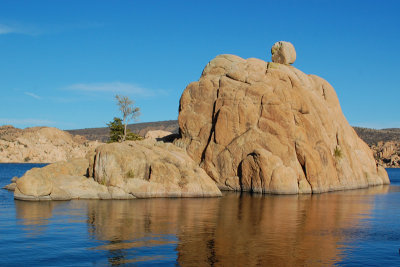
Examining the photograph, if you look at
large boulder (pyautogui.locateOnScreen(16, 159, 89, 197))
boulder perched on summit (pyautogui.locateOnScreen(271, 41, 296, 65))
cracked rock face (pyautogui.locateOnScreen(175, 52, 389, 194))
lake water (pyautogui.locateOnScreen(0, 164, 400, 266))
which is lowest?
lake water (pyautogui.locateOnScreen(0, 164, 400, 266))

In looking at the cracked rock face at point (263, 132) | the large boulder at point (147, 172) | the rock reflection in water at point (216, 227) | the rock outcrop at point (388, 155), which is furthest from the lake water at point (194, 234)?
the rock outcrop at point (388, 155)

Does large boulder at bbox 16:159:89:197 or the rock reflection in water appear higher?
large boulder at bbox 16:159:89:197

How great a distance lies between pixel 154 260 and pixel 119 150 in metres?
26.4

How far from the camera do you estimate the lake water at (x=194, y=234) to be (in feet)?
64.5

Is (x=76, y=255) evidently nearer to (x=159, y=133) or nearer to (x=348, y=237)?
(x=348, y=237)

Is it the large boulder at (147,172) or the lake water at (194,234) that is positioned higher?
the large boulder at (147,172)

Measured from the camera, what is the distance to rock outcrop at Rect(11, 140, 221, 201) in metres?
40.7

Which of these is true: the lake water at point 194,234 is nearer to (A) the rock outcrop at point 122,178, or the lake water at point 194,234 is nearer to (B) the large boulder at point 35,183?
(B) the large boulder at point 35,183

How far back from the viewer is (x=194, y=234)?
25.0 metres

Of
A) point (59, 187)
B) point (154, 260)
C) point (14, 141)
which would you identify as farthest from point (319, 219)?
point (14, 141)

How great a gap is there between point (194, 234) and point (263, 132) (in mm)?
32405

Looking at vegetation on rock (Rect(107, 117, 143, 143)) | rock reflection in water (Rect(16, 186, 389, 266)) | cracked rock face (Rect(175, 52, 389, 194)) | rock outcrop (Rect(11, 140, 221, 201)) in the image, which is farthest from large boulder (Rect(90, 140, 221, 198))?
vegetation on rock (Rect(107, 117, 143, 143))

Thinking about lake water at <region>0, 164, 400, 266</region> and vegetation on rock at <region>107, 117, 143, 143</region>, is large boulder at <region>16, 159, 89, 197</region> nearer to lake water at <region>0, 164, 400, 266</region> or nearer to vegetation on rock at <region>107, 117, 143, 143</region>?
lake water at <region>0, 164, 400, 266</region>

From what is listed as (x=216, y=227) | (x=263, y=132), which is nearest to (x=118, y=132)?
(x=263, y=132)
